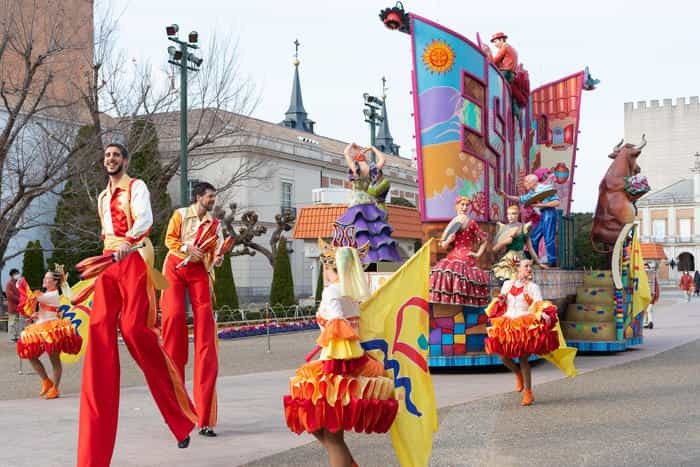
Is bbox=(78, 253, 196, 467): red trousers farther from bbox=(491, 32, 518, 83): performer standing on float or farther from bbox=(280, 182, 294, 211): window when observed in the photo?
bbox=(280, 182, 294, 211): window

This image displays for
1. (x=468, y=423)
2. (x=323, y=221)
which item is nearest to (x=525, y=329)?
(x=468, y=423)

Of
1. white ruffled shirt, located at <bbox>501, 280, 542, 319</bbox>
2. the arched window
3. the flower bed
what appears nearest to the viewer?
white ruffled shirt, located at <bbox>501, 280, 542, 319</bbox>

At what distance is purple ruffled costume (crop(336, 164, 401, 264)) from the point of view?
13.5m

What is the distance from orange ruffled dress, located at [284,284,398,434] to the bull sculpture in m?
12.0

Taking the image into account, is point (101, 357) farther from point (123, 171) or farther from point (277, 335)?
point (277, 335)

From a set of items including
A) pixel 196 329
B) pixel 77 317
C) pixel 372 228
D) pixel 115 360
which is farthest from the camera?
pixel 372 228

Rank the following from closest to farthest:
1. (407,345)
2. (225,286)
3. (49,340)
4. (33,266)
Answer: (407,345)
(49,340)
(225,286)
(33,266)

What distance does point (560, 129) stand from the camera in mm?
19156

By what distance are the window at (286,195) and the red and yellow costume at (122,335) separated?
4110 centimetres

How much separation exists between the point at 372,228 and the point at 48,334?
16.8ft

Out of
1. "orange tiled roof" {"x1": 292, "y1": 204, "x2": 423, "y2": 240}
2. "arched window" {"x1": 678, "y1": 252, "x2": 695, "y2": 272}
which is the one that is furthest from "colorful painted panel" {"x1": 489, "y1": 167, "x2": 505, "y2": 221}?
"arched window" {"x1": 678, "y1": 252, "x2": 695, "y2": 272}

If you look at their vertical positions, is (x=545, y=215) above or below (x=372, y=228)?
above

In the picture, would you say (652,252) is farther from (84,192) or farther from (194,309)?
(194,309)

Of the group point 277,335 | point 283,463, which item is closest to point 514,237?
point 283,463
